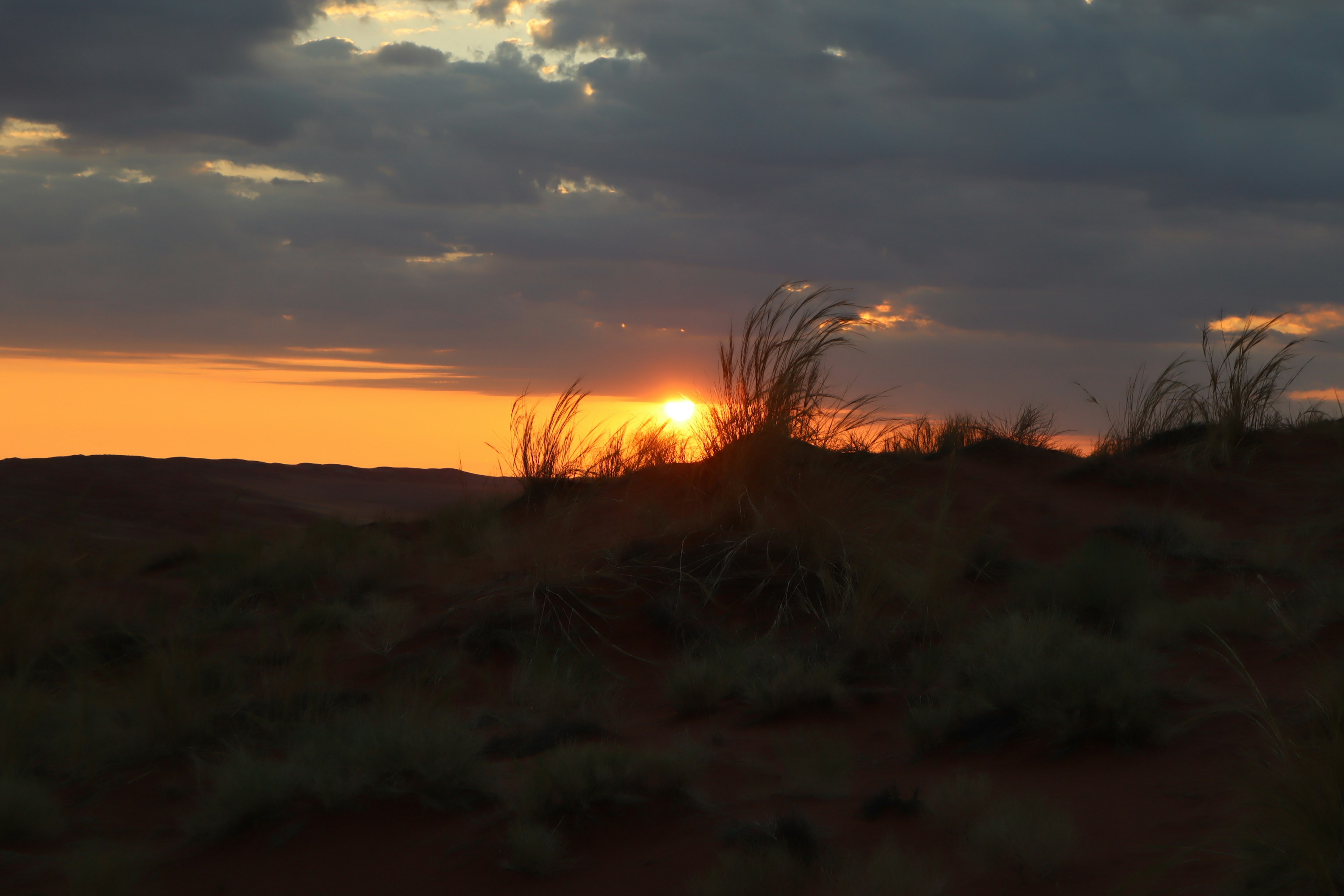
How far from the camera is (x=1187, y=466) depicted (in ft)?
30.9

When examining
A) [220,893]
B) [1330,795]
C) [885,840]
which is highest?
[1330,795]

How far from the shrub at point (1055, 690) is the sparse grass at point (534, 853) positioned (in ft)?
5.32

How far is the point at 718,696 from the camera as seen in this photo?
4652mm

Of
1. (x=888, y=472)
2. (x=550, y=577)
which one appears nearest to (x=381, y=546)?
(x=550, y=577)

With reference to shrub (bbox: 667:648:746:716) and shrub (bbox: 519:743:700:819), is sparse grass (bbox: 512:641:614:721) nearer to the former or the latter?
shrub (bbox: 667:648:746:716)

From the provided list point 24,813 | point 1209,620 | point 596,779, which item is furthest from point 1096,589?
point 24,813

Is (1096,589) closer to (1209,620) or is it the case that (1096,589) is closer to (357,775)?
(1209,620)

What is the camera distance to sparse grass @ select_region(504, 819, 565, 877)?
3082mm

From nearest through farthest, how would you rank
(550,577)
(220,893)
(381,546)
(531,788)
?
(220,893)
(531,788)
(550,577)
(381,546)

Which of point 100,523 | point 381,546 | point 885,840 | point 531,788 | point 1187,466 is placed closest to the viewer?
point 885,840

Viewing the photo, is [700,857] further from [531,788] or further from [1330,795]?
[1330,795]

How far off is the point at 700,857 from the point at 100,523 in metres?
13.1

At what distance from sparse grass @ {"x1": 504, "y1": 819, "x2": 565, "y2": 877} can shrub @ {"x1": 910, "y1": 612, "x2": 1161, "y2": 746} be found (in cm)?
162

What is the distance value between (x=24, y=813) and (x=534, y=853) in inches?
82.2
